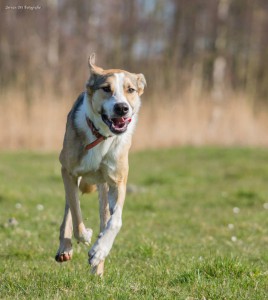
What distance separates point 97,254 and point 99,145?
1005 mm

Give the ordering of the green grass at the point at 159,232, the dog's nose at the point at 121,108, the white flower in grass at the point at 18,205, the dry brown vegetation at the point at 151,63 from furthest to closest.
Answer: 1. the dry brown vegetation at the point at 151,63
2. the white flower in grass at the point at 18,205
3. the dog's nose at the point at 121,108
4. the green grass at the point at 159,232

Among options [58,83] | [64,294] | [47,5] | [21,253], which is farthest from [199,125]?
[64,294]

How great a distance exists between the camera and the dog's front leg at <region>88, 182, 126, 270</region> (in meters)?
4.84

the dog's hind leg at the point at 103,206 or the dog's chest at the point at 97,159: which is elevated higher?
the dog's chest at the point at 97,159

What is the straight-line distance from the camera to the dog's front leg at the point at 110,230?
4.84 meters

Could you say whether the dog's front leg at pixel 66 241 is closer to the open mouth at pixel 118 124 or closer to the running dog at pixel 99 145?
the running dog at pixel 99 145

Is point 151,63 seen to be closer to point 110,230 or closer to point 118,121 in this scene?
point 118,121

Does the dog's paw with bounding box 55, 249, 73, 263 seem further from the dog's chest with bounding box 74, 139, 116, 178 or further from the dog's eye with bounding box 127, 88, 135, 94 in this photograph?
the dog's eye with bounding box 127, 88, 135, 94

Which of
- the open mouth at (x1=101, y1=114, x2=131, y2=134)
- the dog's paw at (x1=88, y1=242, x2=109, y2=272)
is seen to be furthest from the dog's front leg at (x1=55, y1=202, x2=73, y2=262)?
the open mouth at (x1=101, y1=114, x2=131, y2=134)

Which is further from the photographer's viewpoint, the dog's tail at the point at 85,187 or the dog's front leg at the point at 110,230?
the dog's tail at the point at 85,187

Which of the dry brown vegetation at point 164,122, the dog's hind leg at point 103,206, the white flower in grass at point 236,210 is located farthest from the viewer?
the dry brown vegetation at point 164,122

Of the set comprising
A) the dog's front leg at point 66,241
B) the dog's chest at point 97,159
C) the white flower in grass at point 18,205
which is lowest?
the white flower in grass at point 18,205

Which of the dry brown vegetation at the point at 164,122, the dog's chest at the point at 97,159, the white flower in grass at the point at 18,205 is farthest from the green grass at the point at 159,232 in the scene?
the dry brown vegetation at the point at 164,122

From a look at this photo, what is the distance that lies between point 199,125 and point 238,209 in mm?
9248
